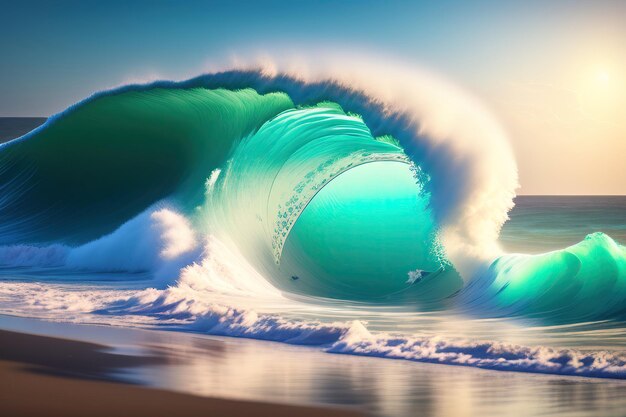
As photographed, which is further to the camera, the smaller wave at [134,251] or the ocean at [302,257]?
the smaller wave at [134,251]

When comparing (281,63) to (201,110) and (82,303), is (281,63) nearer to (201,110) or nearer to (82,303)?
(201,110)

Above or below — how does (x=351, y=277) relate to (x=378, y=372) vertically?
above

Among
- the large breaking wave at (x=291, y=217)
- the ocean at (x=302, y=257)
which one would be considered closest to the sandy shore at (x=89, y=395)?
the ocean at (x=302, y=257)

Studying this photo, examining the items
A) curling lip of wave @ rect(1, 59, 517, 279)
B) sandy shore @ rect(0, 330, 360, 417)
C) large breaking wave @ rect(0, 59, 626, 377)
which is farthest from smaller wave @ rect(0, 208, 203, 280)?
sandy shore @ rect(0, 330, 360, 417)

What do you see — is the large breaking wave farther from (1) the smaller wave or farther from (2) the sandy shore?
(2) the sandy shore

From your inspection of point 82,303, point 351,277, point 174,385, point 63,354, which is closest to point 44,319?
point 82,303

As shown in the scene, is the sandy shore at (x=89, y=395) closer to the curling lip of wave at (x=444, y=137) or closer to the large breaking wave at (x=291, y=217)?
the large breaking wave at (x=291, y=217)
